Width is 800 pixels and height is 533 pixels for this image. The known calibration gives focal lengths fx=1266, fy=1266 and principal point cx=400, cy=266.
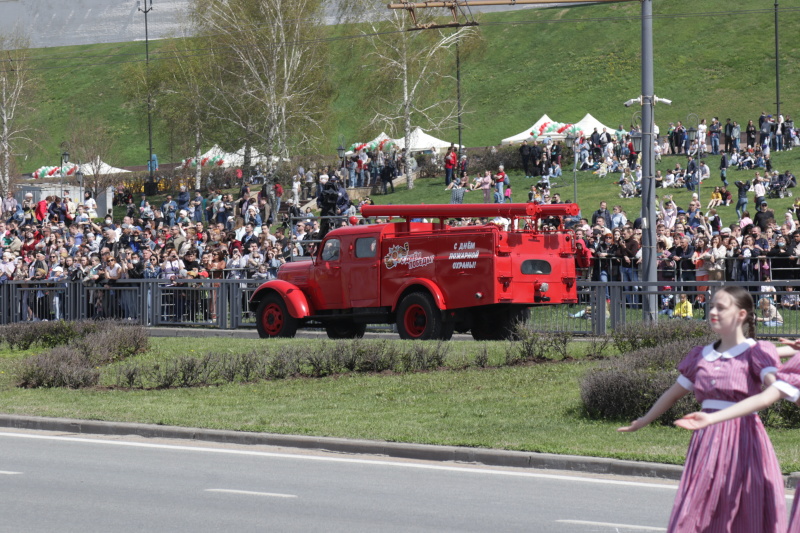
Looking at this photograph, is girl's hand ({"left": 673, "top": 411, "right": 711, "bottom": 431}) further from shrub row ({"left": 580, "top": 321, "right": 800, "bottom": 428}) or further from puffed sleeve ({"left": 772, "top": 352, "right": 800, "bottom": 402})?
shrub row ({"left": 580, "top": 321, "right": 800, "bottom": 428})

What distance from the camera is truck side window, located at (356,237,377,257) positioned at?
79.7 ft

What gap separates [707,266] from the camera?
23.5 m

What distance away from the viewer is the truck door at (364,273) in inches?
953

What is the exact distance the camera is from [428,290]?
2300 cm

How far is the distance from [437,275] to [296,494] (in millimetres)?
12779

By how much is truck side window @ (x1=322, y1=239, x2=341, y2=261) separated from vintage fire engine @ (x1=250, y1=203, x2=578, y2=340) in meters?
0.02

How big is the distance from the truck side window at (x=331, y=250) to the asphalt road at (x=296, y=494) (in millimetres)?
11923

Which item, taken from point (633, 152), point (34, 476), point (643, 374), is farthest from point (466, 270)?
point (633, 152)

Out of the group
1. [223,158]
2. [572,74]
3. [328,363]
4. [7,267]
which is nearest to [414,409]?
[328,363]

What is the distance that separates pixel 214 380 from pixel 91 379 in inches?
73.1

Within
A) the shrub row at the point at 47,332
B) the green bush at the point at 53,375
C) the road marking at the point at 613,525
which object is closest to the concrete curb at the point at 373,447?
the road marking at the point at 613,525

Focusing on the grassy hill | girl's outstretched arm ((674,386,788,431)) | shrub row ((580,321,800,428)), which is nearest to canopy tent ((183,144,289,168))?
the grassy hill

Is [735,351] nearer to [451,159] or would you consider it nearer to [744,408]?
[744,408]

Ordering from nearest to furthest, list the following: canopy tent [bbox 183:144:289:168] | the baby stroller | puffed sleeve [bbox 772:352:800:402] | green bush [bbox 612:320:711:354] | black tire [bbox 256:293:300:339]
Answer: puffed sleeve [bbox 772:352:800:402], green bush [bbox 612:320:711:354], black tire [bbox 256:293:300:339], the baby stroller, canopy tent [bbox 183:144:289:168]
